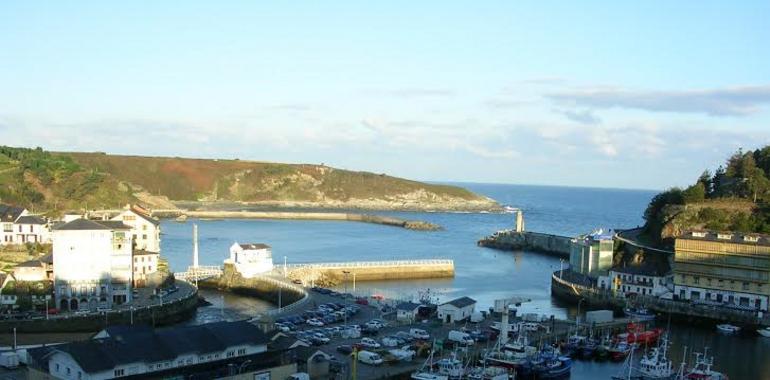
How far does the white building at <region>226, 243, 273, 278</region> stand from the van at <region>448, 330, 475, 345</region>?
1693 cm

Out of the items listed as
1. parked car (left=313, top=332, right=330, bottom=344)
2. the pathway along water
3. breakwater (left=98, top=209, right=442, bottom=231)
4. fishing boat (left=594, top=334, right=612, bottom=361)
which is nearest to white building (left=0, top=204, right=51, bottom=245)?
the pathway along water

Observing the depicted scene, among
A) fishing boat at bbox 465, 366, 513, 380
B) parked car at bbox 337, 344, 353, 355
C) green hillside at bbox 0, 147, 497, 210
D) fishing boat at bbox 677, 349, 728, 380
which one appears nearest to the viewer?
fishing boat at bbox 465, 366, 513, 380

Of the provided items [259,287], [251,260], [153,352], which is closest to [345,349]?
[153,352]

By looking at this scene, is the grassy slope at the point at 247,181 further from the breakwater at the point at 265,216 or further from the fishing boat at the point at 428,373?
the fishing boat at the point at 428,373

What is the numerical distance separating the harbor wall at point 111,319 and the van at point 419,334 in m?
10.8

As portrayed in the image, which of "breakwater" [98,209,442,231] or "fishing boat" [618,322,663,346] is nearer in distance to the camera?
"fishing boat" [618,322,663,346]

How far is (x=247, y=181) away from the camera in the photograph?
132500 millimetres

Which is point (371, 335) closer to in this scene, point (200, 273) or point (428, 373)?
point (428, 373)

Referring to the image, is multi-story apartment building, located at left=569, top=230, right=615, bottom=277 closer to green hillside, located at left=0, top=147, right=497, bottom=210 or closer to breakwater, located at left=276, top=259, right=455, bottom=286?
breakwater, located at left=276, top=259, right=455, bottom=286

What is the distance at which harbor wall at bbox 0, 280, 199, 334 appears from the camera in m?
27.4

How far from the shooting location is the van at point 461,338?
26062 millimetres

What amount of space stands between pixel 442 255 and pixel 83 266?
33.8m

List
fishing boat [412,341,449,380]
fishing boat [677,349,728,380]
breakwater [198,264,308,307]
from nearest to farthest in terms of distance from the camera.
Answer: fishing boat [412,341,449,380] < fishing boat [677,349,728,380] < breakwater [198,264,308,307]

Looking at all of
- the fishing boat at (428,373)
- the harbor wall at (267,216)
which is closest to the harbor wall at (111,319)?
the fishing boat at (428,373)
